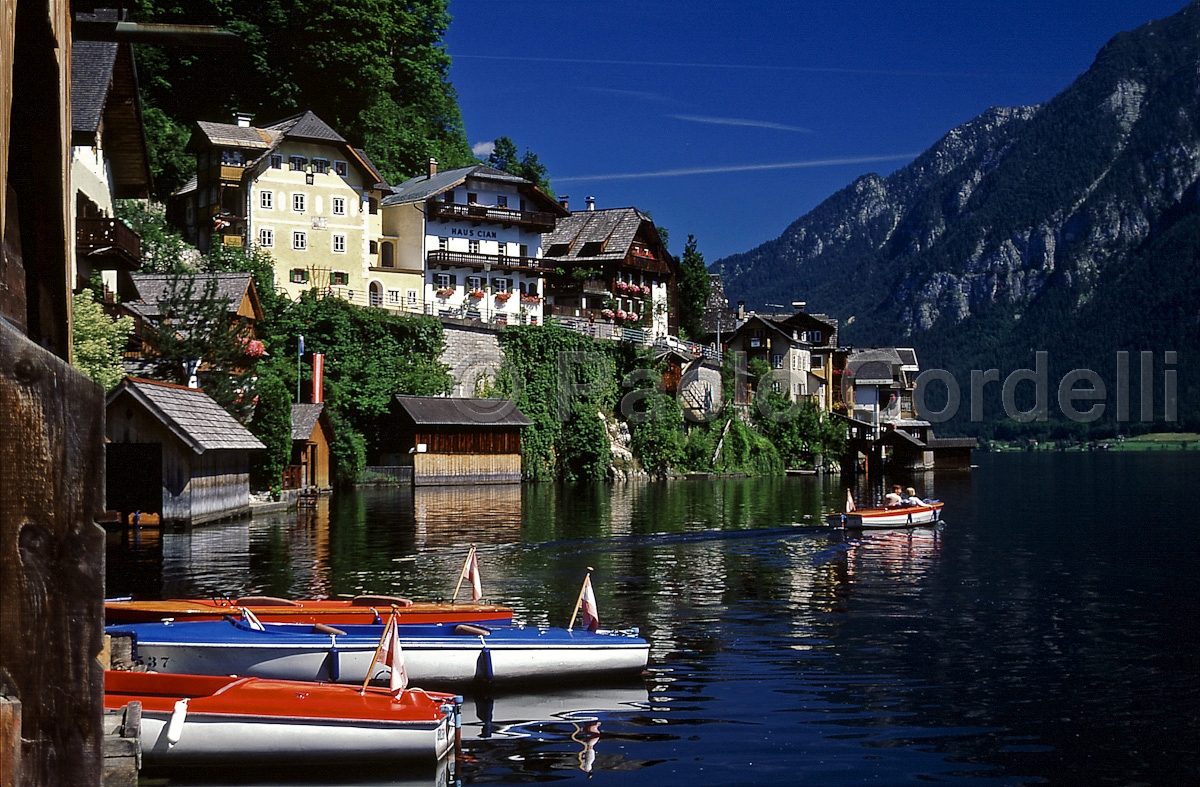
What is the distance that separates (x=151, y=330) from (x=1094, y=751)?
135 feet

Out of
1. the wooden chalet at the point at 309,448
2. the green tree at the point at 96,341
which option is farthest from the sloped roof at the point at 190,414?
the wooden chalet at the point at 309,448

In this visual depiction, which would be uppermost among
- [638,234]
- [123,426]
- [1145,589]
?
[638,234]

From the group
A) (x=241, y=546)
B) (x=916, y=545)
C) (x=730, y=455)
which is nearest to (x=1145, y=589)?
(x=916, y=545)

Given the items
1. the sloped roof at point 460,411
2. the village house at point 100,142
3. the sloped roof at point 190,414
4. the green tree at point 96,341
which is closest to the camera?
the village house at point 100,142

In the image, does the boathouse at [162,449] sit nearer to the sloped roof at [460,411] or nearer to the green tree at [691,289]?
the sloped roof at [460,411]

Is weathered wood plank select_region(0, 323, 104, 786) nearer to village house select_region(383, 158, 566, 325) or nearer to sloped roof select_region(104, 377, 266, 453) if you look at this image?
sloped roof select_region(104, 377, 266, 453)

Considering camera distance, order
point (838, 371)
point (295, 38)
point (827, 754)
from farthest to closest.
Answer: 1. point (838, 371)
2. point (295, 38)
3. point (827, 754)

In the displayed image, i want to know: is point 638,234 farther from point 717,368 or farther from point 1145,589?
point 1145,589

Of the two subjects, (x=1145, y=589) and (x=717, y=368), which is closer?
(x=1145, y=589)

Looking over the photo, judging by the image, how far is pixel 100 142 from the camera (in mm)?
42344

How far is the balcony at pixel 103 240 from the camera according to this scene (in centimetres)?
3581

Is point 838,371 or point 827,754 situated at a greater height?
point 838,371

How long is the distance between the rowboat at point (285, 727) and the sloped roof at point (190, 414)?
2468 cm

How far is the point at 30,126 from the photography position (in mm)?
3811
